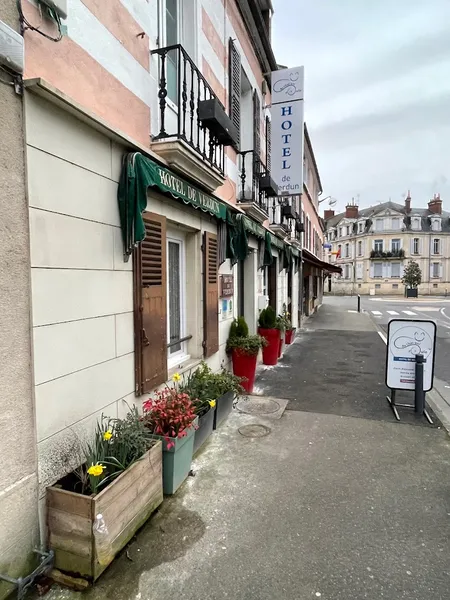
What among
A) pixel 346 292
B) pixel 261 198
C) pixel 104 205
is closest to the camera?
pixel 104 205

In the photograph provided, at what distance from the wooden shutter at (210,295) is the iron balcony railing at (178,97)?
1.20 m

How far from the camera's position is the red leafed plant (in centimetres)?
313

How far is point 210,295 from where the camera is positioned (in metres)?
5.34

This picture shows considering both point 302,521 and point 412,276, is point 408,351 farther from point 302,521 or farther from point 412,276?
point 412,276

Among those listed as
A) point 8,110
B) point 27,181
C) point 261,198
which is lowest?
point 27,181

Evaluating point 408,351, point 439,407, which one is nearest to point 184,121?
point 408,351

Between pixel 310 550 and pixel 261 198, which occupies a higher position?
pixel 261 198

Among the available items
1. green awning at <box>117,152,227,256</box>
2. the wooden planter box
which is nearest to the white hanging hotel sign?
green awning at <box>117,152,227,256</box>

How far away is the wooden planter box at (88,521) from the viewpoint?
222cm

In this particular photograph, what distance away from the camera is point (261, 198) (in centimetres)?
781

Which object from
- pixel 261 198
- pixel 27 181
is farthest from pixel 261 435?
pixel 261 198

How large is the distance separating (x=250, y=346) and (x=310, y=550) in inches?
152

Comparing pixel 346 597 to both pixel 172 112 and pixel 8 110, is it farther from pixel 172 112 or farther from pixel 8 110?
pixel 172 112

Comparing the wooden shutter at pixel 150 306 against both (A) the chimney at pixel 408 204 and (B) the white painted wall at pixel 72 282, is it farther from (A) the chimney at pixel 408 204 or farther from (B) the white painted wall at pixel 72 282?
(A) the chimney at pixel 408 204
